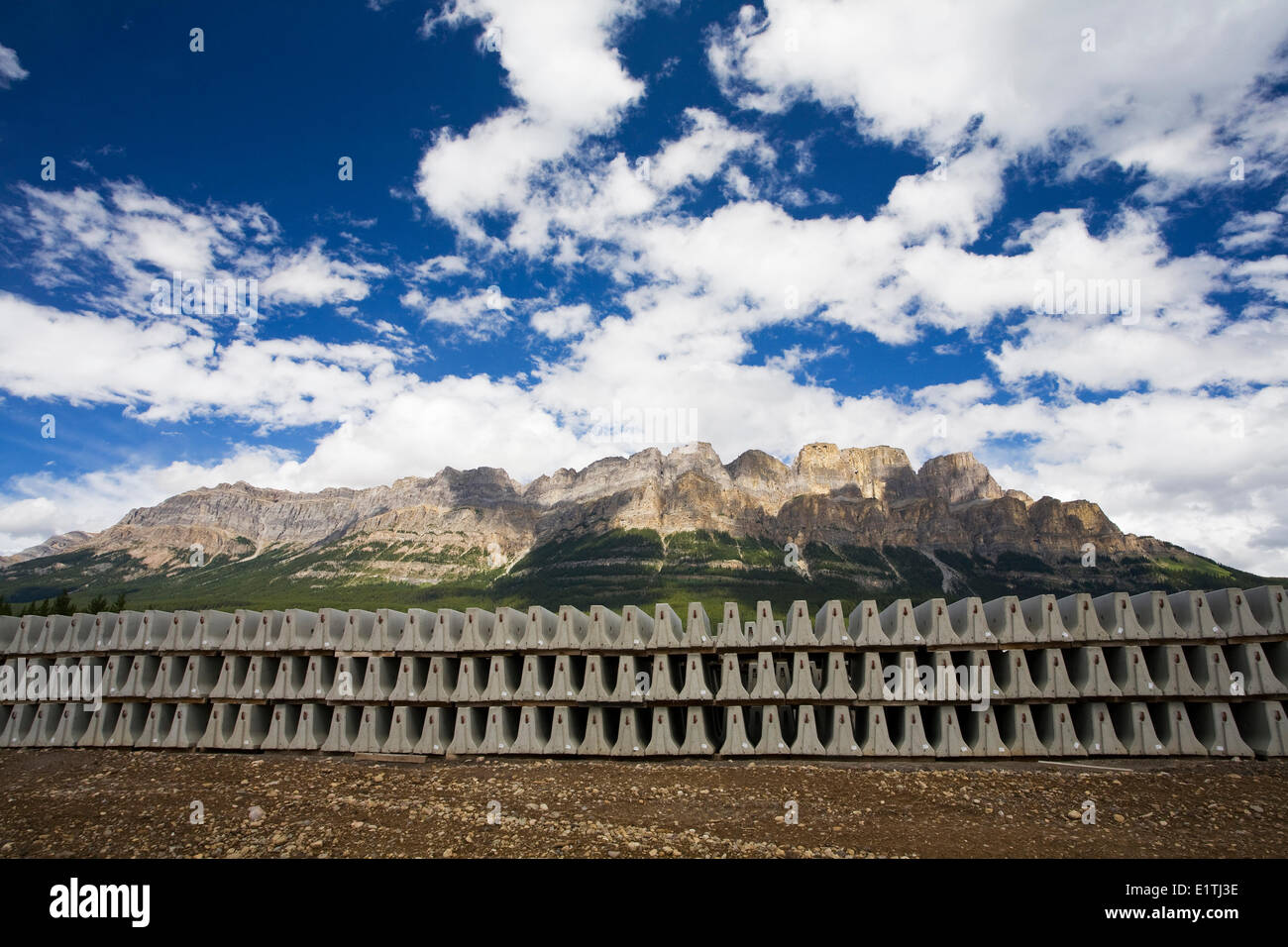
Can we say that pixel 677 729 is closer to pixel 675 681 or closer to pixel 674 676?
pixel 675 681

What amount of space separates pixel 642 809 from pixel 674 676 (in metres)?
4.73

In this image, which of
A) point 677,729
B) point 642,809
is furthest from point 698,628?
point 642,809

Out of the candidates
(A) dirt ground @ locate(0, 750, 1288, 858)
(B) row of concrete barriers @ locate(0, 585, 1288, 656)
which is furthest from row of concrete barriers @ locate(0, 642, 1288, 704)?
(A) dirt ground @ locate(0, 750, 1288, 858)

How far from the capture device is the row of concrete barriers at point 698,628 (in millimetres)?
11930

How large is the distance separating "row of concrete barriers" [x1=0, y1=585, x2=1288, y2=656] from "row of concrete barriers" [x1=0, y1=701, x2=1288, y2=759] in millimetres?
1153

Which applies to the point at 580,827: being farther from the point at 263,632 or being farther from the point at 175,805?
the point at 263,632

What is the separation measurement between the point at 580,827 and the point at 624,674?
4.36 metres

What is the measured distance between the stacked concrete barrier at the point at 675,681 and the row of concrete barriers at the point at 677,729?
38 mm

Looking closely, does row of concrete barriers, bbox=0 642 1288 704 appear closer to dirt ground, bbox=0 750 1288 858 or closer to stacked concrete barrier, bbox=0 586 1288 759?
stacked concrete barrier, bbox=0 586 1288 759

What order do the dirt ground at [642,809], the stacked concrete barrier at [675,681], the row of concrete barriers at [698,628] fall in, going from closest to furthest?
the dirt ground at [642,809] → the stacked concrete barrier at [675,681] → the row of concrete barriers at [698,628]

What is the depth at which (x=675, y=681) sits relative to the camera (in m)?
13.9

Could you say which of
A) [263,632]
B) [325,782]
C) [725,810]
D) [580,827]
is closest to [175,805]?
[325,782]

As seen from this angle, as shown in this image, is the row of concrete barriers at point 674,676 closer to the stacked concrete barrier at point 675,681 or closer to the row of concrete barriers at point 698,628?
the stacked concrete barrier at point 675,681

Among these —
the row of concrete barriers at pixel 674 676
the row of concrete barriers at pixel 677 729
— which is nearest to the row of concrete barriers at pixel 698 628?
→ the row of concrete barriers at pixel 674 676
